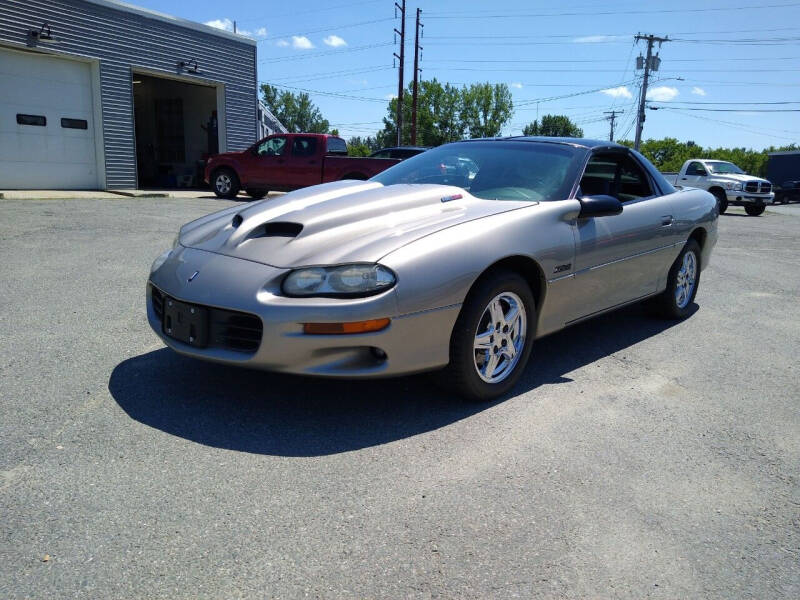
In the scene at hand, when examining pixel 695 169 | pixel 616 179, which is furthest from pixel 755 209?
pixel 616 179

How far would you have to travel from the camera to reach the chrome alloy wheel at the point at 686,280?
5292mm

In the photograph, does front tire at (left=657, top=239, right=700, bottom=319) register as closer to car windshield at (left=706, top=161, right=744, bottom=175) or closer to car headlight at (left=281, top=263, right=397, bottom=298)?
car headlight at (left=281, top=263, right=397, bottom=298)

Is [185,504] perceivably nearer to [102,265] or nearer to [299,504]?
[299,504]

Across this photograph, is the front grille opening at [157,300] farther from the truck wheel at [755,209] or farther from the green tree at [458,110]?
the green tree at [458,110]

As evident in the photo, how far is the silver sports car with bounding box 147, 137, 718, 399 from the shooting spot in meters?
2.92

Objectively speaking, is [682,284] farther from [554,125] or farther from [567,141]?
[554,125]

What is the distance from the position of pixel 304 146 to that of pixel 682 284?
39.4 feet

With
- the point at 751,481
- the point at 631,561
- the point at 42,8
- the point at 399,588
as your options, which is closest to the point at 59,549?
the point at 399,588

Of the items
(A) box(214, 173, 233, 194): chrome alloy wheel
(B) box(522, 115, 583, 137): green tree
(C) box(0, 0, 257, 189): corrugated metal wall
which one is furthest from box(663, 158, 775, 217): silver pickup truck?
(B) box(522, 115, 583, 137): green tree

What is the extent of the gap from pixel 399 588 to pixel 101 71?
1782 centimetres

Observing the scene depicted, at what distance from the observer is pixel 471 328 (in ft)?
10.5

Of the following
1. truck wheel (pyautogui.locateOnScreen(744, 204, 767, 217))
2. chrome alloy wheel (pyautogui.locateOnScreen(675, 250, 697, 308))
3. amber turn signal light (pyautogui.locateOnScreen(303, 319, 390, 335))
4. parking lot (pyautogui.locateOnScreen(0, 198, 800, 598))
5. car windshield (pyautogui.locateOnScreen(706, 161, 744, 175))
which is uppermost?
car windshield (pyautogui.locateOnScreen(706, 161, 744, 175))

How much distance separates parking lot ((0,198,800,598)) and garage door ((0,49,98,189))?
13097 millimetres

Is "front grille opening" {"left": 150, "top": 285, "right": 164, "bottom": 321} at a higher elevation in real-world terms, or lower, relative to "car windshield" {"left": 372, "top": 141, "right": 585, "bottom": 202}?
lower
